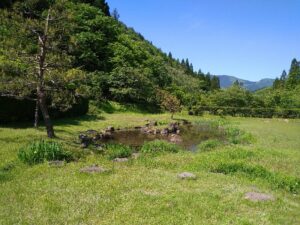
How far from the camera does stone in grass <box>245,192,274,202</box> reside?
1066 centimetres

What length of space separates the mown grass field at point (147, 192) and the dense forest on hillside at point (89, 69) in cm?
536

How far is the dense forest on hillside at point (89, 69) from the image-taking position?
1941cm

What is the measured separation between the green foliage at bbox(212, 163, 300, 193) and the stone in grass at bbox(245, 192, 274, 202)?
2.00m

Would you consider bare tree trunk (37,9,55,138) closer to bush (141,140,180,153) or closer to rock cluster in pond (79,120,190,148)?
rock cluster in pond (79,120,190,148)

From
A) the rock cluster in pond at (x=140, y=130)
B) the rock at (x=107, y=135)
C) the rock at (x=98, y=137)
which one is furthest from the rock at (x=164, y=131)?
the rock at (x=98, y=137)

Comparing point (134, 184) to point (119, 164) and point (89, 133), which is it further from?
point (89, 133)

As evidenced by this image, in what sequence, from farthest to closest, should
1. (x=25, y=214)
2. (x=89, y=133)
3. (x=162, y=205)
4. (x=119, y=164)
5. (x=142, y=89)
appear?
(x=142, y=89), (x=89, y=133), (x=119, y=164), (x=162, y=205), (x=25, y=214)

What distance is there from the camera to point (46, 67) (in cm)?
1986

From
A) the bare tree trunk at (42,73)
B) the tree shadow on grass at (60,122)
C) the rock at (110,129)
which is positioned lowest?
the rock at (110,129)

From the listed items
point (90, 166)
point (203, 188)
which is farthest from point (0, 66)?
point (203, 188)

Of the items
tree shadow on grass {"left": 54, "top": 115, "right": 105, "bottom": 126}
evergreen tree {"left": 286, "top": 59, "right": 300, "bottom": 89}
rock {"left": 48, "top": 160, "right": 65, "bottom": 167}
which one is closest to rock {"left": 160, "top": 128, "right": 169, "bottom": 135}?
tree shadow on grass {"left": 54, "top": 115, "right": 105, "bottom": 126}

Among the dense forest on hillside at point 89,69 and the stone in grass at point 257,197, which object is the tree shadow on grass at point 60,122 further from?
the stone in grass at point 257,197

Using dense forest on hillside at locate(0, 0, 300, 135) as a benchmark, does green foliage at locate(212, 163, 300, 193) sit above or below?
below

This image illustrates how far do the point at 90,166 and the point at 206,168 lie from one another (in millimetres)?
4885
